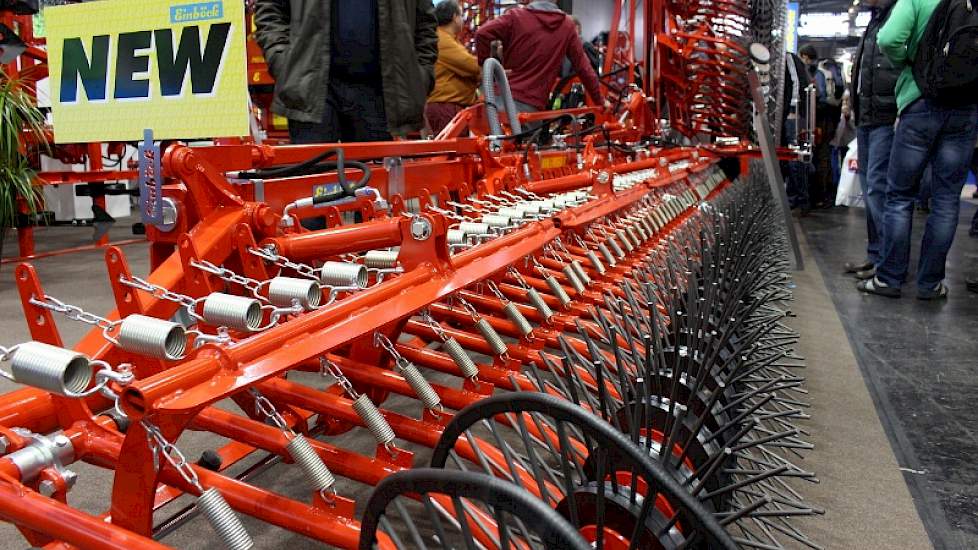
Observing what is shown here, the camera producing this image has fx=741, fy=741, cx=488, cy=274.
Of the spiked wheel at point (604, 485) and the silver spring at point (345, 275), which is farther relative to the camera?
A: the silver spring at point (345, 275)

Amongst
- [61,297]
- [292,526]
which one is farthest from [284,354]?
[61,297]

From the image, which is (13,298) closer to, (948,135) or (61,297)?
(61,297)

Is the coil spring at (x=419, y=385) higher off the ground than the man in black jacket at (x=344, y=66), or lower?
lower

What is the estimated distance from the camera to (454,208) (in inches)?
109

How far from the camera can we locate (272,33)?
2672 millimetres

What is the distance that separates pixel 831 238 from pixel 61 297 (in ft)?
20.0

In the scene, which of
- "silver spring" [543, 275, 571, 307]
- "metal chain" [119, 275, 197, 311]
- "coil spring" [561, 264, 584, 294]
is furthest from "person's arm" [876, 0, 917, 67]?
"metal chain" [119, 275, 197, 311]

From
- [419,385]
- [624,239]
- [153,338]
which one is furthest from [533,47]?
[153,338]

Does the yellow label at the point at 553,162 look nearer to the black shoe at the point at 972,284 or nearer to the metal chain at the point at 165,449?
the black shoe at the point at 972,284

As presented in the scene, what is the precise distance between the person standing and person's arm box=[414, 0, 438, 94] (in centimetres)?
204

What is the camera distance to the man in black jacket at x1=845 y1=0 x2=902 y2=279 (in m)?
4.38

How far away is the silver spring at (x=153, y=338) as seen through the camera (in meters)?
0.94

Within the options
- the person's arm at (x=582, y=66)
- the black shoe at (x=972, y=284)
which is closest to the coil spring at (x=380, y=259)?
the person's arm at (x=582, y=66)

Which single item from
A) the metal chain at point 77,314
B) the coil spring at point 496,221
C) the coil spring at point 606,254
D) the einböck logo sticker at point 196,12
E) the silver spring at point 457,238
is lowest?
the coil spring at point 606,254
